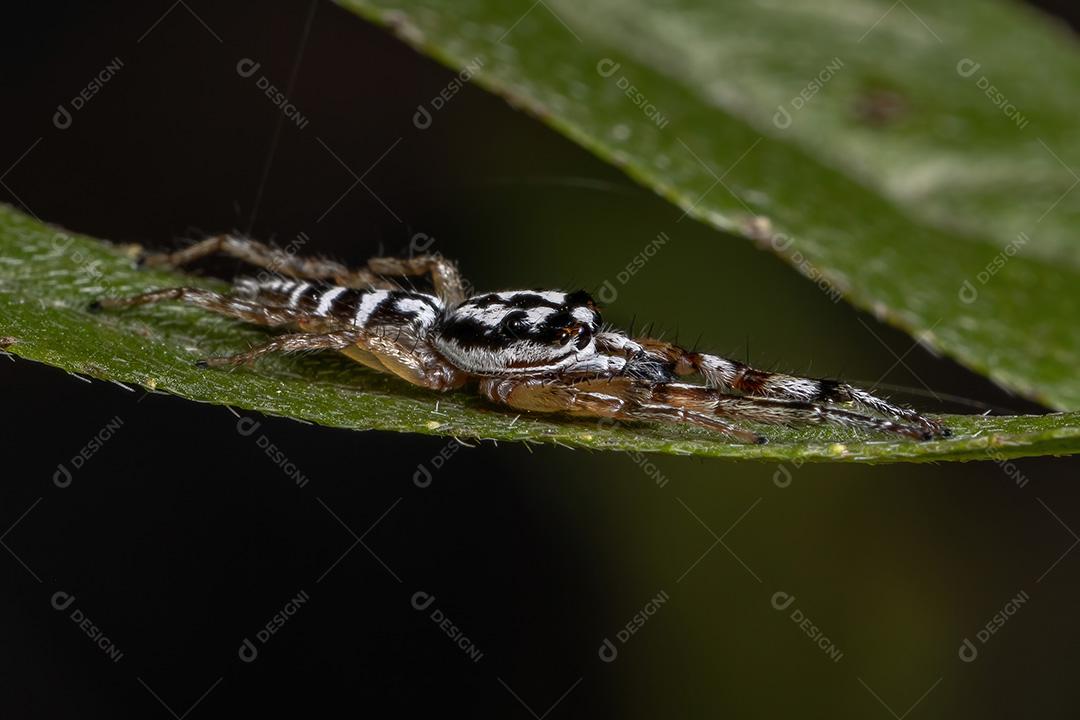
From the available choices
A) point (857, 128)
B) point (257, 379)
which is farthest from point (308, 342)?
point (857, 128)

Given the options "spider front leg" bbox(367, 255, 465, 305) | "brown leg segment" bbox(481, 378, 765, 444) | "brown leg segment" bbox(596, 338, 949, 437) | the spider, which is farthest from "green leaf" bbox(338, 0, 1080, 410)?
"spider front leg" bbox(367, 255, 465, 305)

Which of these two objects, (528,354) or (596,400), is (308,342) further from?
(596,400)

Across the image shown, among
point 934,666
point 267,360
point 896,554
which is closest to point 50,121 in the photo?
point 267,360

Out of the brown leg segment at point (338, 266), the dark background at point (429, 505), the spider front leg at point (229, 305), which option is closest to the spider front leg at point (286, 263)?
the brown leg segment at point (338, 266)

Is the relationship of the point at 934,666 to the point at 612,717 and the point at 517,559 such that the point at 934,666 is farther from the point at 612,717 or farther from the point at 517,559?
the point at 517,559

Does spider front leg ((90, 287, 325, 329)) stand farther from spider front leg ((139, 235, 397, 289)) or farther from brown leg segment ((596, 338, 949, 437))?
brown leg segment ((596, 338, 949, 437))

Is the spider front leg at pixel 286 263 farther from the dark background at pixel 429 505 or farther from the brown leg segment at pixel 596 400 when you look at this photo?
the brown leg segment at pixel 596 400
